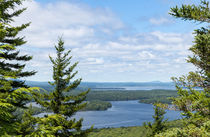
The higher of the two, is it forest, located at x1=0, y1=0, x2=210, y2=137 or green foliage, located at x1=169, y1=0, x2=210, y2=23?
green foliage, located at x1=169, y1=0, x2=210, y2=23

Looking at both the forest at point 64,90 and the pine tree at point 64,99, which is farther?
the pine tree at point 64,99

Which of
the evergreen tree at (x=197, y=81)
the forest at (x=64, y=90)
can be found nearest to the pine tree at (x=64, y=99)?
the forest at (x=64, y=90)

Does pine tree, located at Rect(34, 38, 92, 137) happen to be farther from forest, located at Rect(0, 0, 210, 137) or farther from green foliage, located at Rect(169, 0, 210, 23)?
green foliage, located at Rect(169, 0, 210, 23)

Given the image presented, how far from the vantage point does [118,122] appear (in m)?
180

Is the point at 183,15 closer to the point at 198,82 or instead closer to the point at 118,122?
the point at 198,82

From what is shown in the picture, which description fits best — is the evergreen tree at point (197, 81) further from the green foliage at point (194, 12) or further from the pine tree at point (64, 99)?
the pine tree at point (64, 99)

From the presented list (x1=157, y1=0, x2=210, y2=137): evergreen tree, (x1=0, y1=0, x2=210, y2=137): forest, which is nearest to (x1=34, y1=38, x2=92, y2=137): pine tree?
(x1=0, y1=0, x2=210, y2=137): forest

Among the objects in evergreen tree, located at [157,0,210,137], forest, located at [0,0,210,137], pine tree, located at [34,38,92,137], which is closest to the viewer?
forest, located at [0,0,210,137]

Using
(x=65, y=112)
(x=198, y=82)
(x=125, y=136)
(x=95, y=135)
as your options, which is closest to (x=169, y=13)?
(x=198, y=82)

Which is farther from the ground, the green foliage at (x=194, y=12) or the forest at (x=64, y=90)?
the green foliage at (x=194, y=12)

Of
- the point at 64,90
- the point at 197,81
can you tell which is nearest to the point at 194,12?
the point at 197,81

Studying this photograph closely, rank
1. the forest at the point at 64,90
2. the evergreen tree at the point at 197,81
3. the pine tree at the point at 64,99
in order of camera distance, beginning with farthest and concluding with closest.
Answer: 1. the pine tree at the point at 64,99
2. the evergreen tree at the point at 197,81
3. the forest at the point at 64,90

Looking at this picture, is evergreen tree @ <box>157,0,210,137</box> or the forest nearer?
the forest

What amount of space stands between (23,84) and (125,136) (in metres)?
127
